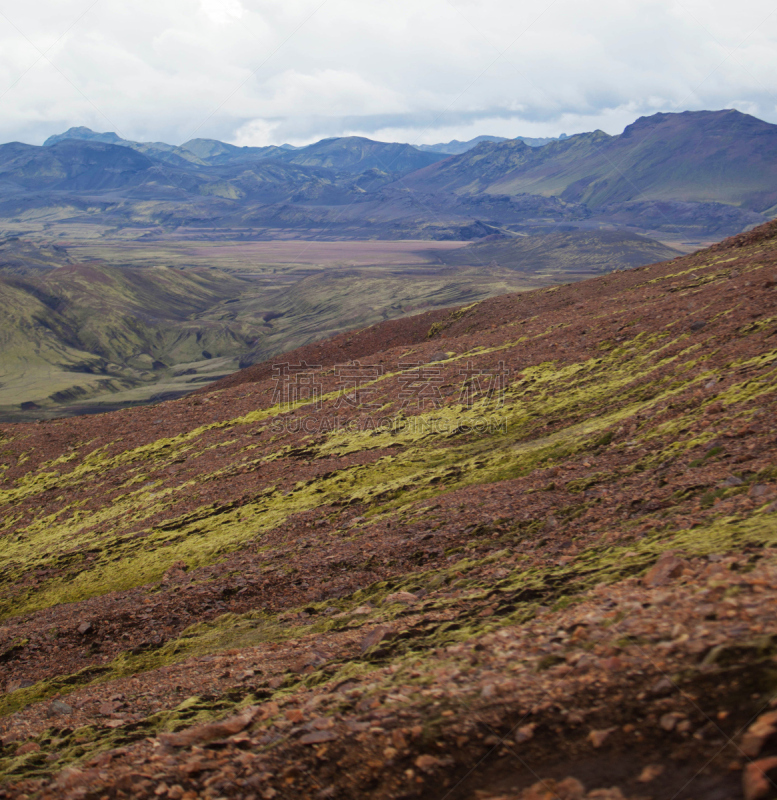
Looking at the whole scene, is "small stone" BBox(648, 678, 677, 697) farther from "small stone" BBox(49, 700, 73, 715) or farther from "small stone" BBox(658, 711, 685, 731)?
"small stone" BBox(49, 700, 73, 715)

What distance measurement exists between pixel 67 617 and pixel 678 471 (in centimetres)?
1655

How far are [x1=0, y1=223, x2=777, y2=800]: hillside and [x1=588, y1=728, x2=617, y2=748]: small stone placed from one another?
0.8 inches

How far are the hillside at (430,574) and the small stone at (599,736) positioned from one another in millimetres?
20

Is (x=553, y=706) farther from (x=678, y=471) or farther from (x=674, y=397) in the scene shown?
(x=674, y=397)

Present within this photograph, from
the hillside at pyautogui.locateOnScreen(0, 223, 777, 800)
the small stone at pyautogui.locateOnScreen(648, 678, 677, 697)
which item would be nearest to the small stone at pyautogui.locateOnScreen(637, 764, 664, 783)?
the hillside at pyautogui.locateOnScreen(0, 223, 777, 800)

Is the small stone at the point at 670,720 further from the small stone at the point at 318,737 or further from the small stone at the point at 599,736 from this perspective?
the small stone at the point at 318,737

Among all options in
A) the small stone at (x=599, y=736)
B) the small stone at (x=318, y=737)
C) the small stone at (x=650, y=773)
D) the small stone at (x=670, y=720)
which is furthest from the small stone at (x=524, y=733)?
the small stone at (x=318, y=737)

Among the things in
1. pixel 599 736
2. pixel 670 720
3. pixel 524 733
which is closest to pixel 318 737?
pixel 524 733

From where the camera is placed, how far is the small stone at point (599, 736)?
5984mm

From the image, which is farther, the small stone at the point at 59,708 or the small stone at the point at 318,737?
the small stone at the point at 59,708

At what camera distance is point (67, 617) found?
54.6 feet

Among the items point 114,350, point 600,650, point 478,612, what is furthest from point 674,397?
point 114,350

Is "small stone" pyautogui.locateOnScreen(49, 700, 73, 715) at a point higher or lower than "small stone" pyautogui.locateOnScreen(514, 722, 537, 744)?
lower

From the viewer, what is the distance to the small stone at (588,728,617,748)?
5984 millimetres
